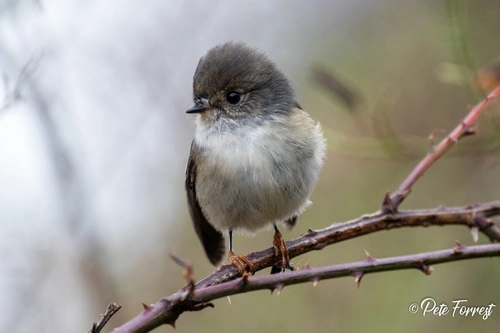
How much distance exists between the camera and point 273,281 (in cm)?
220

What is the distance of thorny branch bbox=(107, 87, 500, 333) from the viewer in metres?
2.15

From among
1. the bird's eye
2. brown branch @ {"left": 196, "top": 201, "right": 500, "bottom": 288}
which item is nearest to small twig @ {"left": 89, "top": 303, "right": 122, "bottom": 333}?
brown branch @ {"left": 196, "top": 201, "right": 500, "bottom": 288}

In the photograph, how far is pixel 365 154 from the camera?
13.6ft

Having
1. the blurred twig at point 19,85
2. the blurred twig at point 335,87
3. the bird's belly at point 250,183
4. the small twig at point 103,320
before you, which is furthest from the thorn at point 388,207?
the blurred twig at point 19,85

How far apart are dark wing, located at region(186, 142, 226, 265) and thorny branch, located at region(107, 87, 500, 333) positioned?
907 millimetres

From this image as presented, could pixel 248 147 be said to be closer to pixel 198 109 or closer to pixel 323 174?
pixel 198 109

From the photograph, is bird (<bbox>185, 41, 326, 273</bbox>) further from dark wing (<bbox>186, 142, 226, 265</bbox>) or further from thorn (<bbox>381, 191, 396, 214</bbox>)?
thorn (<bbox>381, 191, 396, 214</bbox>)

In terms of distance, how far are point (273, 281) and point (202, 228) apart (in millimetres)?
2318

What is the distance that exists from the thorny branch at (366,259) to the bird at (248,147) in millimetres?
396

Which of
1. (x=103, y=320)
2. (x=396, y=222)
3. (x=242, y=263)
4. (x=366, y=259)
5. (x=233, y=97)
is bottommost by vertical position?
(x=103, y=320)

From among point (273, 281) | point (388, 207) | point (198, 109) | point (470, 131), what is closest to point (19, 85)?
point (198, 109)

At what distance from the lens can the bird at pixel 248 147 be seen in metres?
3.66

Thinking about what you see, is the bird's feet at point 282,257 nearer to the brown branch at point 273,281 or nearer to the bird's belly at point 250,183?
the bird's belly at point 250,183

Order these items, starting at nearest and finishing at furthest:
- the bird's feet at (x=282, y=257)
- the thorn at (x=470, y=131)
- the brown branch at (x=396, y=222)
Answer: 1. the brown branch at (x=396, y=222)
2. the thorn at (x=470, y=131)
3. the bird's feet at (x=282, y=257)
